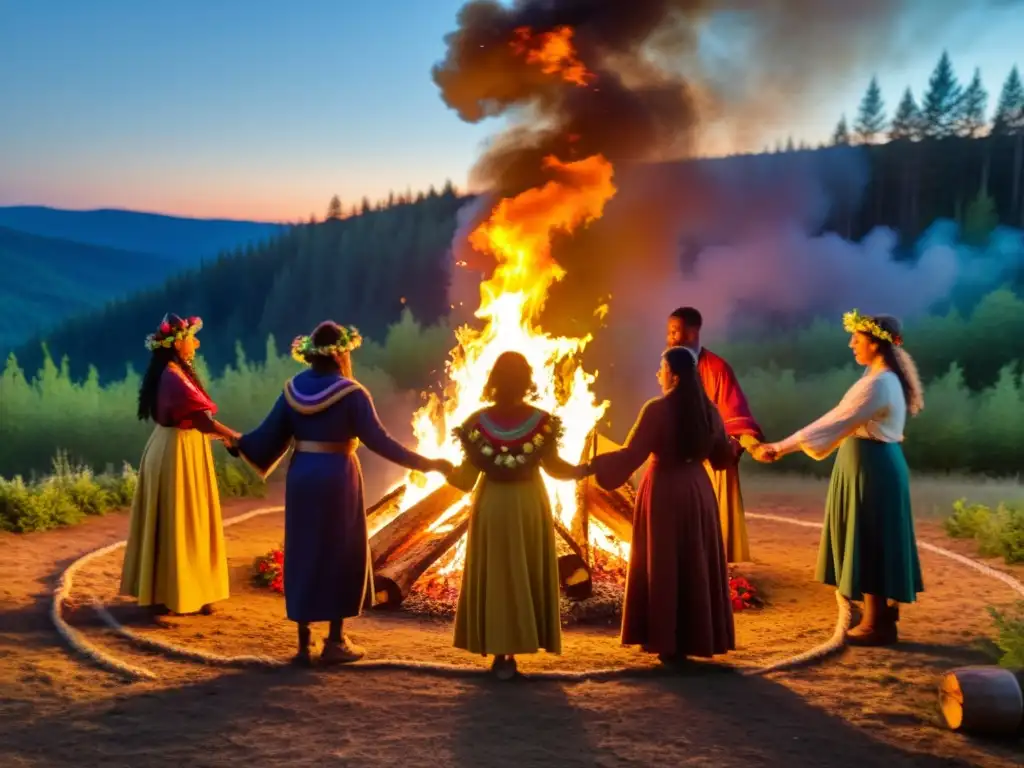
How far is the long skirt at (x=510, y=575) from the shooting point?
600cm

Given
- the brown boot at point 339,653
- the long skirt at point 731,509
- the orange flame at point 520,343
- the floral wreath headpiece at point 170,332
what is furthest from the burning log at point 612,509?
Answer: the floral wreath headpiece at point 170,332

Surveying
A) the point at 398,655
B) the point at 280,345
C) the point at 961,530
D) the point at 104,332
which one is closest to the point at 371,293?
the point at 280,345

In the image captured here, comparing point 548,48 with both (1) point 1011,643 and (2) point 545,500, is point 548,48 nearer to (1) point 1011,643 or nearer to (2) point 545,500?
(2) point 545,500

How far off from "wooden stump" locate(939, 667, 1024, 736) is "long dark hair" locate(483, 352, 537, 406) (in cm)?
285

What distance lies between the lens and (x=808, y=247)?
34.5m

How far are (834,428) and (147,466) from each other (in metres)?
5.01

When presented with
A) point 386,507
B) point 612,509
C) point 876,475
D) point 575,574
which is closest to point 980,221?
point 612,509

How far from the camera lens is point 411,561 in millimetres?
8055

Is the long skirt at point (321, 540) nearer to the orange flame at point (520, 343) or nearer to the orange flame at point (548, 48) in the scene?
the orange flame at point (520, 343)

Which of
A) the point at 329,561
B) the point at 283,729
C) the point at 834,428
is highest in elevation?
the point at 834,428

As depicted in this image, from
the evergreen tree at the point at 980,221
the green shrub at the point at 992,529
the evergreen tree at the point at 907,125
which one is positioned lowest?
the green shrub at the point at 992,529

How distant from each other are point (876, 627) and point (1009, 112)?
153 ft

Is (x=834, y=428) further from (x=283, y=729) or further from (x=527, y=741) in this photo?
(x=283, y=729)

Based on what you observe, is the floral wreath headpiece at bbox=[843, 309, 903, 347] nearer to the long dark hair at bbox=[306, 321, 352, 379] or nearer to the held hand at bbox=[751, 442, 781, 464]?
the held hand at bbox=[751, 442, 781, 464]
